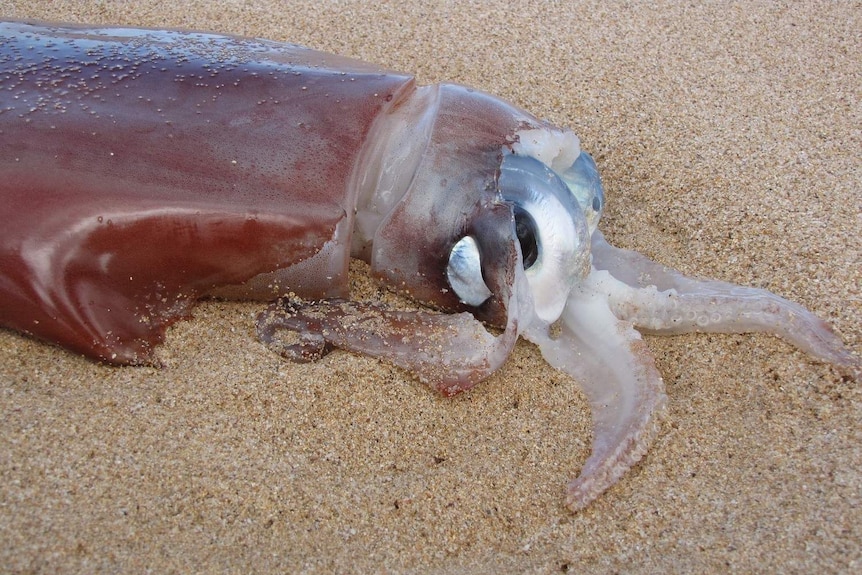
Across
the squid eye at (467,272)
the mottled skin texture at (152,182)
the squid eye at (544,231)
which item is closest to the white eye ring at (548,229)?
the squid eye at (544,231)

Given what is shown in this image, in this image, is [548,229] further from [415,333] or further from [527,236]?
[415,333]

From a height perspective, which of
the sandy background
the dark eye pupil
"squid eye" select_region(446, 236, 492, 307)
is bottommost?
the sandy background

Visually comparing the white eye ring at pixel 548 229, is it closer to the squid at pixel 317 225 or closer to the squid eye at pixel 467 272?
the squid at pixel 317 225

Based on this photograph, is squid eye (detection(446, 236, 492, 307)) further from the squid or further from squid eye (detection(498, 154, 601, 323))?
squid eye (detection(498, 154, 601, 323))

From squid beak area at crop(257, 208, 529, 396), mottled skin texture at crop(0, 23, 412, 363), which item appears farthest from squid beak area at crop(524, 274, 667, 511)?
mottled skin texture at crop(0, 23, 412, 363)

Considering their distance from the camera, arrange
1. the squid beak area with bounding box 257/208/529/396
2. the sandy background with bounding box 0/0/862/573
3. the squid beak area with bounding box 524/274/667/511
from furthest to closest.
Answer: the squid beak area with bounding box 257/208/529/396
the squid beak area with bounding box 524/274/667/511
the sandy background with bounding box 0/0/862/573

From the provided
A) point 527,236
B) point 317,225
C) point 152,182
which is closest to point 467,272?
point 527,236
